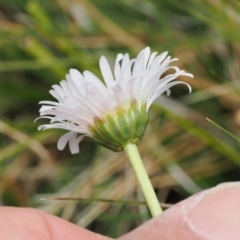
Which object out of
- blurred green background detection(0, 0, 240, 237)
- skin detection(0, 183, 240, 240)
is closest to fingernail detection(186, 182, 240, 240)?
skin detection(0, 183, 240, 240)

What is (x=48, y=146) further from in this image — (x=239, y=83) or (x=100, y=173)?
(x=239, y=83)

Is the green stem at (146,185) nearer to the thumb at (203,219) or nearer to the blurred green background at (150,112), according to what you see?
the thumb at (203,219)

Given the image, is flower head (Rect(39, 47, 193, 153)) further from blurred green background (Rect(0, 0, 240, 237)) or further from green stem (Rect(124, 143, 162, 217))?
blurred green background (Rect(0, 0, 240, 237))

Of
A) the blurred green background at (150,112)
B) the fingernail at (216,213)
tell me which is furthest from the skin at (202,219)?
the blurred green background at (150,112)

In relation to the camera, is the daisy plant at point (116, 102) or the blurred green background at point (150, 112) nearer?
the daisy plant at point (116, 102)

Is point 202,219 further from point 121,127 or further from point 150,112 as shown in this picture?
point 150,112

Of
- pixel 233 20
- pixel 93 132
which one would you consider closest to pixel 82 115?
pixel 93 132

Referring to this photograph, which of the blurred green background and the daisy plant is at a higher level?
the daisy plant
